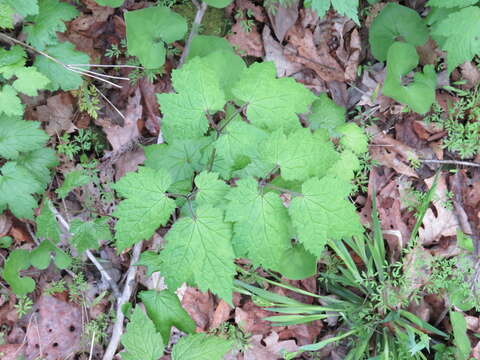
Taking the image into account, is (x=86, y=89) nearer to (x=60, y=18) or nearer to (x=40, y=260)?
(x=60, y=18)

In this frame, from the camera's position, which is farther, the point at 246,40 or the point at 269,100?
the point at 246,40

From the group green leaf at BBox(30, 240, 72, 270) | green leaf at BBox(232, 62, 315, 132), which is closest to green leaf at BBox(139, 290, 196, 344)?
green leaf at BBox(30, 240, 72, 270)

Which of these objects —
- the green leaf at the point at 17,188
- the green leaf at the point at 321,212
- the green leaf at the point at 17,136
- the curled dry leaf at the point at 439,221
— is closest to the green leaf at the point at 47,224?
the green leaf at the point at 17,188

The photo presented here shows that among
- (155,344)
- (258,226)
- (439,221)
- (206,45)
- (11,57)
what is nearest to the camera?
(258,226)

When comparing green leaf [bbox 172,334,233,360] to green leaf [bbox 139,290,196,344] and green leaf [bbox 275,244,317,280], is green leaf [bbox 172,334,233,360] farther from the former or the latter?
green leaf [bbox 275,244,317,280]

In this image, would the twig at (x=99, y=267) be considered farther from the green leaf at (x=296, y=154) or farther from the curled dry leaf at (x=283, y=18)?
the curled dry leaf at (x=283, y=18)

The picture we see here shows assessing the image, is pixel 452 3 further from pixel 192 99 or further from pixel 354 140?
pixel 192 99

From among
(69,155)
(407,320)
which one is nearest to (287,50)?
(69,155)

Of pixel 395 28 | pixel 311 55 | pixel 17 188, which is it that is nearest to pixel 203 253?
pixel 17 188

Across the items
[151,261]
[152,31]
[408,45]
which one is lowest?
[151,261]
